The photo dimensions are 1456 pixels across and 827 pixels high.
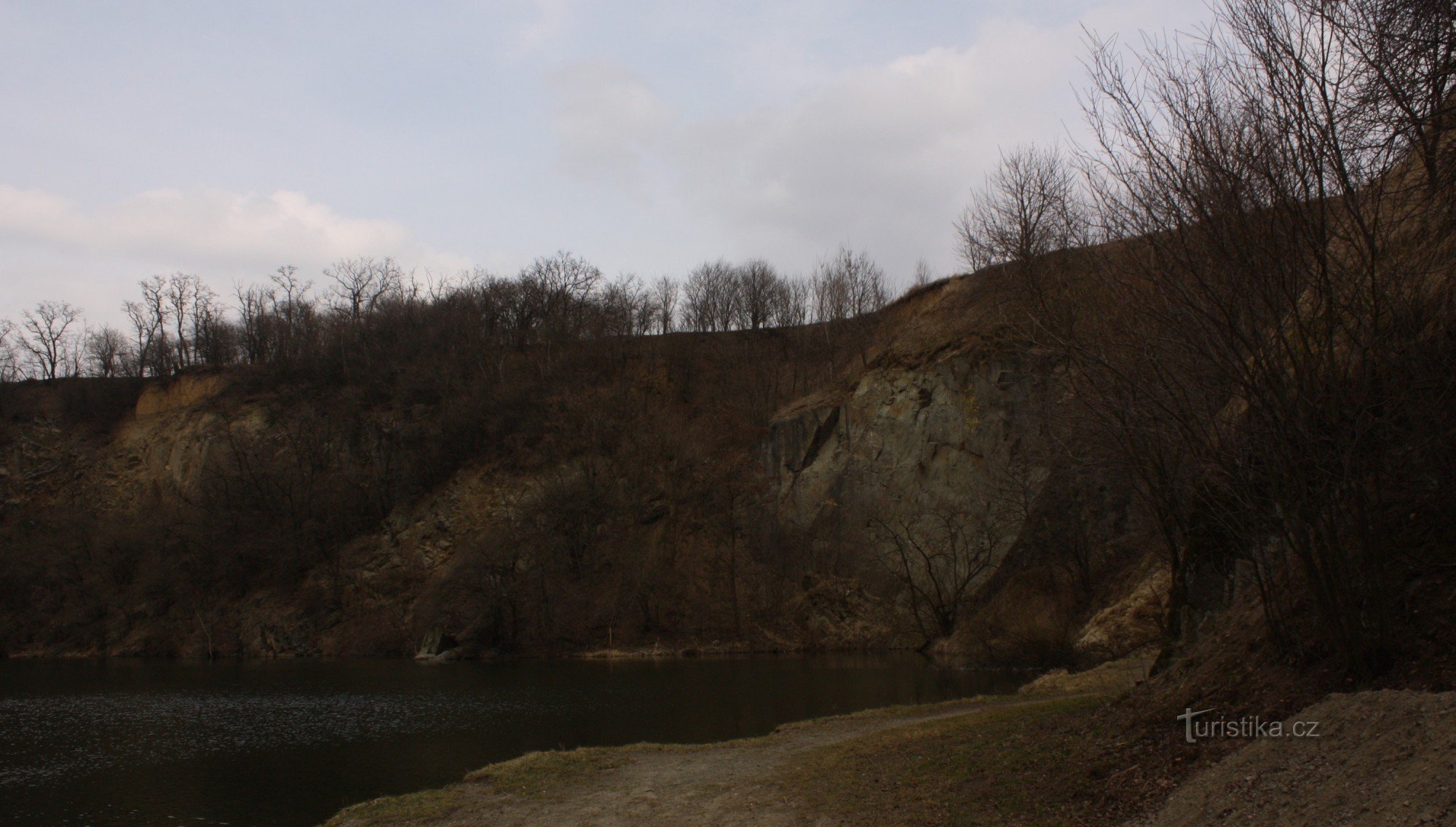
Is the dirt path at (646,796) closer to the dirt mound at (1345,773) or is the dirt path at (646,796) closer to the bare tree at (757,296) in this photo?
the dirt mound at (1345,773)

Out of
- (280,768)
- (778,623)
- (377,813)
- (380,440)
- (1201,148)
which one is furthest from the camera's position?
(380,440)

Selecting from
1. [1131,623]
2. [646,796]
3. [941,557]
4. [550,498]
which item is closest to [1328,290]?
[646,796]

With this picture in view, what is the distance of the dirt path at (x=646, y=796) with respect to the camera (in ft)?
35.1

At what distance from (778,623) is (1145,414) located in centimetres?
3436

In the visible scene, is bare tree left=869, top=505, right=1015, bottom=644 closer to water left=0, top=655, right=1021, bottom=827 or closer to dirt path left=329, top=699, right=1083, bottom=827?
water left=0, top=655, right=1021, bottom=827

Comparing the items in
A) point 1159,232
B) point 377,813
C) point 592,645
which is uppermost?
point 1159,232

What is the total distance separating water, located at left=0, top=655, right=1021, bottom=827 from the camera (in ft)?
51.9

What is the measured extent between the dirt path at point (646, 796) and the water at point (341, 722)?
112 inches

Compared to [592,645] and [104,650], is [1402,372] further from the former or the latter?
[104,650]

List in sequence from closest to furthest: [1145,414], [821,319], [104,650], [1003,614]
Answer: [1145,414] < [1003,614] < [104,650] < [821,319]

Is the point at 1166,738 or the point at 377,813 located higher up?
the point at 1166,738

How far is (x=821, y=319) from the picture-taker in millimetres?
65250

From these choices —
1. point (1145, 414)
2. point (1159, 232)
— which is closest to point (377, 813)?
point (1145, 414)

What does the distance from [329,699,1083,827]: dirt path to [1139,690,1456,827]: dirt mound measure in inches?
164
